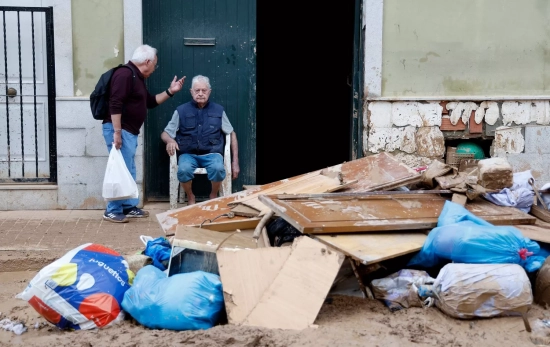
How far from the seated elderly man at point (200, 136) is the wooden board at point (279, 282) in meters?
2.80

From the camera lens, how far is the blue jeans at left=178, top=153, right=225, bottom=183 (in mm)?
7137

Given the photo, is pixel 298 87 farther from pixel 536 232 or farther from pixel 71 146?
pixel 536 232

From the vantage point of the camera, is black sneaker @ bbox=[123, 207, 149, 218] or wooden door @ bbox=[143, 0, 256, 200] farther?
wooden door @ bbox=[143, 0, 256, 200]

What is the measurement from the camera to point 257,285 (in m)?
4.31

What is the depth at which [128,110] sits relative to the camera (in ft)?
22.8

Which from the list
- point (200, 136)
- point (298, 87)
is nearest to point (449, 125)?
point (200, 136)

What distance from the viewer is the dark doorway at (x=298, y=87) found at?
1120 centimetres

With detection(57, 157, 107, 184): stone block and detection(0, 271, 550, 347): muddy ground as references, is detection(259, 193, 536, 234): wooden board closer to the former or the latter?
detection(0, 271, 550, 347): muddy ground

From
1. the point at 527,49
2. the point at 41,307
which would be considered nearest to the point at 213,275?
the point at 41,307

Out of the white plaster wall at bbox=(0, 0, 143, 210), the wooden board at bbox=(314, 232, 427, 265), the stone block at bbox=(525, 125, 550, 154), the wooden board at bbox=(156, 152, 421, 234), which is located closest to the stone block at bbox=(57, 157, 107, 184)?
the white plaster wall at bbox=(0, 0, 143, 210)

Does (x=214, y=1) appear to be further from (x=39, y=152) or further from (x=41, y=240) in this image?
(x=41, y=240)

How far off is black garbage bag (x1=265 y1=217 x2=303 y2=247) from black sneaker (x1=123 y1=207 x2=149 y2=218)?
225 centimetres

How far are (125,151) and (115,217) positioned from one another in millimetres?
661

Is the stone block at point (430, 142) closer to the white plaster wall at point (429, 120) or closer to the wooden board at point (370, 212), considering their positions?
the white plaster wall at point (429, 120)
